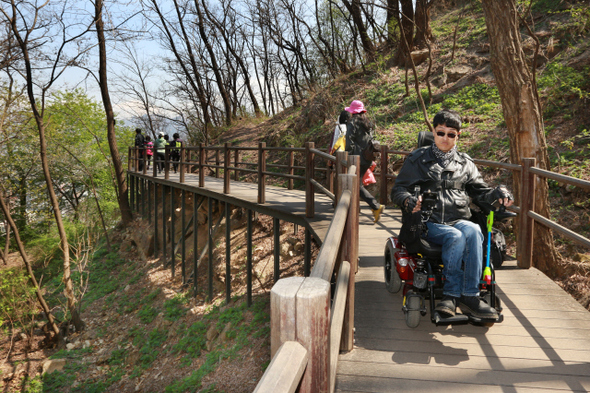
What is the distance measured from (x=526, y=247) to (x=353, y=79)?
1537 cm

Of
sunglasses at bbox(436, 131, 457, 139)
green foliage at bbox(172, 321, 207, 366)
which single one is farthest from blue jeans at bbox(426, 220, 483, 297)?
green foliage at bbox(172, 321, 207, 366)

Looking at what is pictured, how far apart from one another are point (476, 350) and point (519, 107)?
430cm

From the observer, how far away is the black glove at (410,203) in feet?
11.1

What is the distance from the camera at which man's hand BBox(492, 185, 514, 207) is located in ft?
11.3

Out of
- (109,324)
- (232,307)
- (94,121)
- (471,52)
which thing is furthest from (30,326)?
(94,121)

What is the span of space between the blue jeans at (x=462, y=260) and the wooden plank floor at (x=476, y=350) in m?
0.43

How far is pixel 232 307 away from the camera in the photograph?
1055 cm

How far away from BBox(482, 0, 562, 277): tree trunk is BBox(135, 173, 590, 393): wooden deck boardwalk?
71.8 inches

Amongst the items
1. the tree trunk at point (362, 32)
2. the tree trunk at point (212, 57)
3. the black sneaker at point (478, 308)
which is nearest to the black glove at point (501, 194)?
the black sneaker at point (478, 308)

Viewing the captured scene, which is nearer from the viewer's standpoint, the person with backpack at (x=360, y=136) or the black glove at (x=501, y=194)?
the black glove at (x=501, y=194)

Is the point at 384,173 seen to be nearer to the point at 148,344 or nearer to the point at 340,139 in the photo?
the point at 340,139

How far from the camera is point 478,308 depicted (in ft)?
10.7

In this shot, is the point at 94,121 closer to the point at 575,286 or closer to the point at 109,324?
the point at 109,324

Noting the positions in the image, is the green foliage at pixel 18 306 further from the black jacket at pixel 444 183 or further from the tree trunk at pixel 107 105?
the black jacket at pixel 444 183
